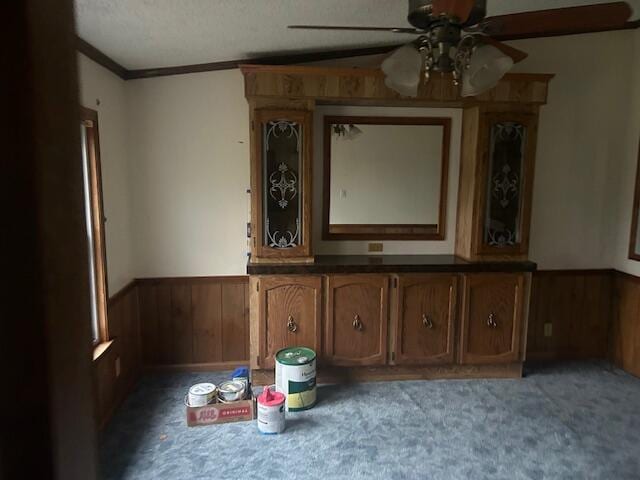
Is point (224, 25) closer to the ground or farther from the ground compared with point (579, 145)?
farther from the ground

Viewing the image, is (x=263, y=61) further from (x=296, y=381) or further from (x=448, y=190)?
(x=296, y=381)

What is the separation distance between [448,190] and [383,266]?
914 mm

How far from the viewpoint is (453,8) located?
5.57 feet

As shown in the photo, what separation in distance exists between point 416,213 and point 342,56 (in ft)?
4.39

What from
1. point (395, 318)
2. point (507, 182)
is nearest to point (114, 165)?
point (395, 318)

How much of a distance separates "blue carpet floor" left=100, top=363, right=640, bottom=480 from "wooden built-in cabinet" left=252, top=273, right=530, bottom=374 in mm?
236

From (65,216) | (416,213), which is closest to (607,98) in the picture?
(416,213)

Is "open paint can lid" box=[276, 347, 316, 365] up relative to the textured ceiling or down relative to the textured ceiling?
down

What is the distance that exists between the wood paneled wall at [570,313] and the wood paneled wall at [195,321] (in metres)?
2.43

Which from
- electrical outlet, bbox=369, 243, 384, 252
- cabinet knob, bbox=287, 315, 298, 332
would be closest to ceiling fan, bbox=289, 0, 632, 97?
electrical outlet, bbox=369, 243, 384, 252

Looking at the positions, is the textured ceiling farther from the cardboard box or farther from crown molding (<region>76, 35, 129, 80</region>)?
the cardboard box

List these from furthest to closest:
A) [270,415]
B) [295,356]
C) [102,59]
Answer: [295,356] → [102,59] → [270,415]

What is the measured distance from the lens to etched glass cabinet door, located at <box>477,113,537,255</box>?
3.35 metres

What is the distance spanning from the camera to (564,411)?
9.91 feet
